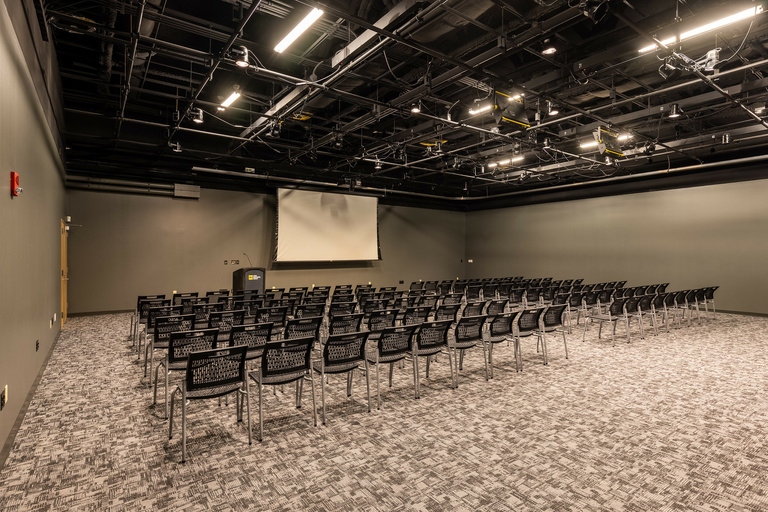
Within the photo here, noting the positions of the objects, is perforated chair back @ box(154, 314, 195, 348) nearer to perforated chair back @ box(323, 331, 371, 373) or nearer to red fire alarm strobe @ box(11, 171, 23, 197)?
red fire alarm strobe @ box(11, 171, 23, 197)

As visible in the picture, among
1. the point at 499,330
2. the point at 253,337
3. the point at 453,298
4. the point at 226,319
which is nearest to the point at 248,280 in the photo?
the point at 226,319

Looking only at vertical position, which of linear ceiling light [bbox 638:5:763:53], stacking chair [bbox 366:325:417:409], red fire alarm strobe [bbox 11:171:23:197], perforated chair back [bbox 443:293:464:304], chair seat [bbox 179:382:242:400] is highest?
linear ceiling light [bbox 638:5:763:53]

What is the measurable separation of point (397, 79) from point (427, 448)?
5.96 m

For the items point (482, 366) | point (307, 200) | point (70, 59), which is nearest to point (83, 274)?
point (70, 59)

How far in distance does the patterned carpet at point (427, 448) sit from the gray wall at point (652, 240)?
862cm

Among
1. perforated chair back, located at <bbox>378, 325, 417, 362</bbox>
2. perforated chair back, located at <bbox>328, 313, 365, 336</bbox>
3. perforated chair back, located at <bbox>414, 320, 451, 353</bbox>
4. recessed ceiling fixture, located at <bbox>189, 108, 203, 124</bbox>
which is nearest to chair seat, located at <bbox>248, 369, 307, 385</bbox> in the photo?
perforated chair back, located at <bbox>378, 325, 417, 362</bbox>

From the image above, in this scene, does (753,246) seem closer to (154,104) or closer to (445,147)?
(445,147)

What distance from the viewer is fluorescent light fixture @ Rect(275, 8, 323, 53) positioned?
173 inches

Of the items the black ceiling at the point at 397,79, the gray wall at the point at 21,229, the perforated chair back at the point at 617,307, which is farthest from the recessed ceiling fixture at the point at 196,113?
the perforated chair back at the point at 617,307

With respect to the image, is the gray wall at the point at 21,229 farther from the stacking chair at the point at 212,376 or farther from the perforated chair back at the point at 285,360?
the perforated chair back at the point at 285,360

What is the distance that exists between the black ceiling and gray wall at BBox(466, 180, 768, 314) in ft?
4.03

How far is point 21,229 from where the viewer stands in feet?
13.6

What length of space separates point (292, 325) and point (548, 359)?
4.34 metres

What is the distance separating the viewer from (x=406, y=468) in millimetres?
3090
